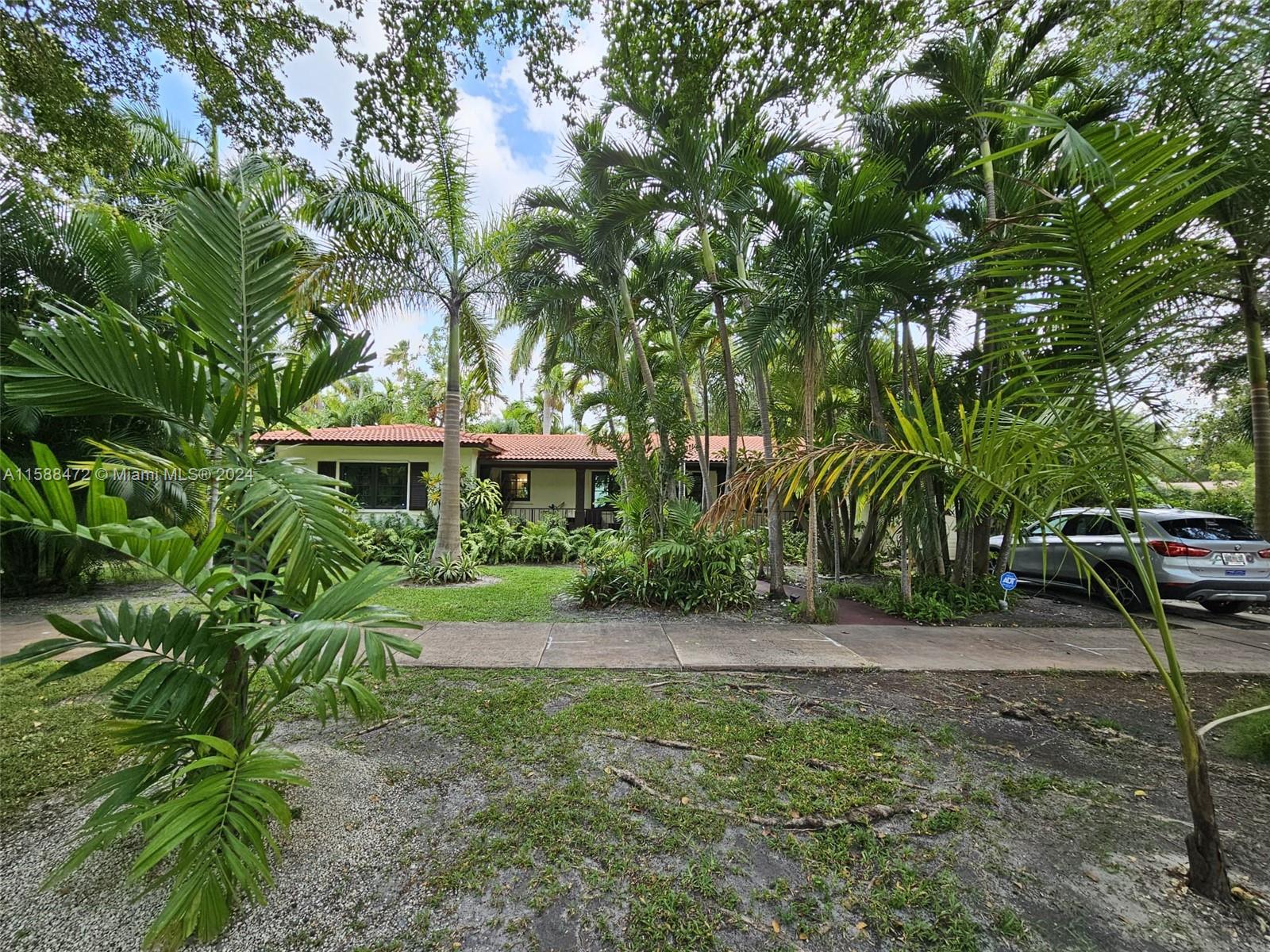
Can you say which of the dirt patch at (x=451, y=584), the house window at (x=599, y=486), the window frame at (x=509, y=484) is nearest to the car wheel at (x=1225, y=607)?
the dirt patch at (x=451, y=584)

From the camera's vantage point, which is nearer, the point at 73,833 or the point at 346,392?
the point at 73,833

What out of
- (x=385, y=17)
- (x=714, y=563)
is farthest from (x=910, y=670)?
(x=385, y=17)

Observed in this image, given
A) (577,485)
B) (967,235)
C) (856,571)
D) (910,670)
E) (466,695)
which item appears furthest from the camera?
(577,485)

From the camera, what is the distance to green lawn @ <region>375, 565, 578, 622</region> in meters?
6.44

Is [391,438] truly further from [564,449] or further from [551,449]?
[564,449]

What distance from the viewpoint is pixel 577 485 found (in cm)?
1516

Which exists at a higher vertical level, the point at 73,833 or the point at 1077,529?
the point at 1077,529

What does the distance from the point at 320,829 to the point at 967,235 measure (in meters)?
8.87

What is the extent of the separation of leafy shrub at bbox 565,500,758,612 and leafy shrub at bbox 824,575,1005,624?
1313mm

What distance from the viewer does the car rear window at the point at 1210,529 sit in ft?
21.6

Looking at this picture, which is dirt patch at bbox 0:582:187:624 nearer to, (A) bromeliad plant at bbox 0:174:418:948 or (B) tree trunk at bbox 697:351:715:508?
(A) bromeliad plant at bbox 0:174:418:948

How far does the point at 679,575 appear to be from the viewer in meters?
7.05

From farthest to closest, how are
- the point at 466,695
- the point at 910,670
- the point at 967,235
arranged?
the point at 967,235 < the point at 910,670 < the point at 466,695

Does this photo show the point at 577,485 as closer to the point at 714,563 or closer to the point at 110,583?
the point at 714,563
